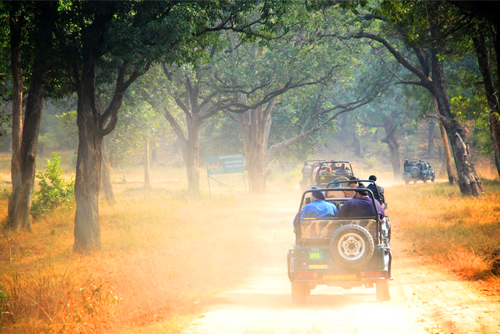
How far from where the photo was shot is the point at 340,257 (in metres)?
7.31

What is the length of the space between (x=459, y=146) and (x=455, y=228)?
8.06 m

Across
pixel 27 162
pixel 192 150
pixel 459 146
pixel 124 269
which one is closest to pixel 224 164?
pixel 192 150

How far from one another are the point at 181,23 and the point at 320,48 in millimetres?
14533

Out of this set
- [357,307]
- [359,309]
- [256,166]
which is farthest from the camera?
[256,166]

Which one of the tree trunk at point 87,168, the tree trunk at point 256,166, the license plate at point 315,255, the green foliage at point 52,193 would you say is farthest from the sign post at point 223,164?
the license plate at point 315,255

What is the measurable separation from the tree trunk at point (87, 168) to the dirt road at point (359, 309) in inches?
191

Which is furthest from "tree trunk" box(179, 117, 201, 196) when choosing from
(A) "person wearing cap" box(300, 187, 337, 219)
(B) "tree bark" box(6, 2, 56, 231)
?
(A) "person wearing cap" box(300, 187, 337, 219)

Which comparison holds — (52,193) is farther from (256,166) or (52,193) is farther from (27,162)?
(256,166)

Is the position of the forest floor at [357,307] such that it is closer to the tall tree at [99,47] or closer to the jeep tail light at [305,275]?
the jeep tail light at [305,275]

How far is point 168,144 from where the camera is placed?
73938mm

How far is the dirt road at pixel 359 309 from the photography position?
20.3ft

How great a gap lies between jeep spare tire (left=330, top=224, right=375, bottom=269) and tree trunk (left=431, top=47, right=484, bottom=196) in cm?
1504

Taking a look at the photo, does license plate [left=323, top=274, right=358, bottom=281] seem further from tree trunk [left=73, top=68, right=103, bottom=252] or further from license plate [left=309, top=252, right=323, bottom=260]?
tree trunk [left=73, top=68, right=103, bottom=252]

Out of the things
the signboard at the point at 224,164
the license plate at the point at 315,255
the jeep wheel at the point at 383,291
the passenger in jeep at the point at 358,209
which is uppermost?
the signboard at the point at 224,164
